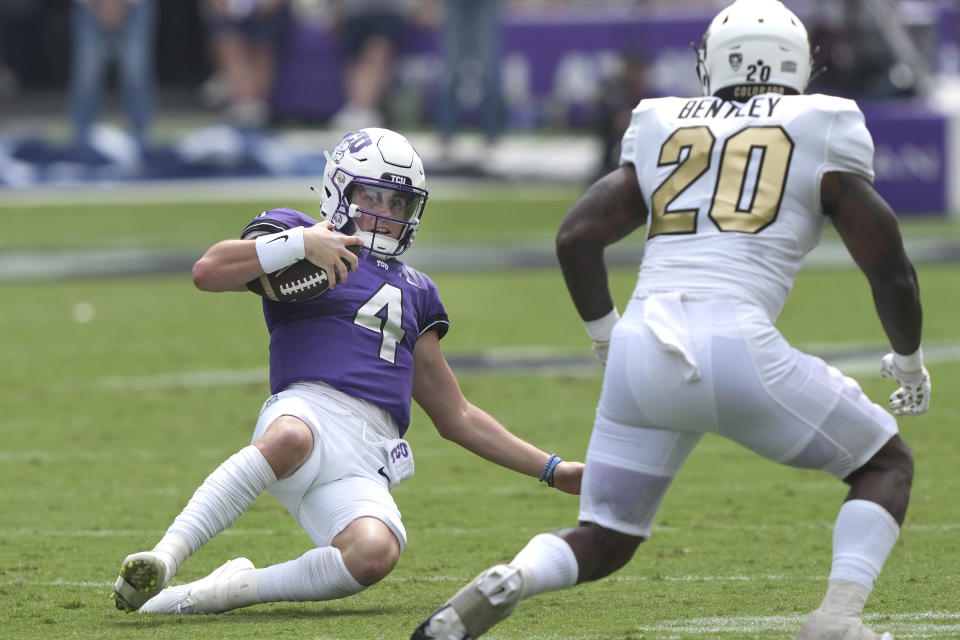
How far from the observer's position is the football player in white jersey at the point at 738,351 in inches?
151

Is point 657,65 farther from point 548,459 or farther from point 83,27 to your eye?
point 548,459

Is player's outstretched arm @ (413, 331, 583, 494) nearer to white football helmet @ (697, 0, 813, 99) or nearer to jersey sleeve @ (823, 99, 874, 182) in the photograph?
white football helmet @ (697, 0, 813, 99)

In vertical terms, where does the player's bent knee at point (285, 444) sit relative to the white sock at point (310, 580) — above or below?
above

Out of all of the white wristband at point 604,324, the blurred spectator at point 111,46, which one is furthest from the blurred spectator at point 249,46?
the white wristband at point 604,324

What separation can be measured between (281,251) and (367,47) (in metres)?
19.4

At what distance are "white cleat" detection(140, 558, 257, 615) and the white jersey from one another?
136 cm

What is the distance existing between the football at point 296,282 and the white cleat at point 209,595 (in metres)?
0.75

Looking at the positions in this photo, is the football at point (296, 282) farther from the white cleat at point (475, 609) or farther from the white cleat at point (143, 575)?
the white cleat at point (475, 609)

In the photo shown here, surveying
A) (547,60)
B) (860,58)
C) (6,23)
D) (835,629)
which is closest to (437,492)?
(835,629)

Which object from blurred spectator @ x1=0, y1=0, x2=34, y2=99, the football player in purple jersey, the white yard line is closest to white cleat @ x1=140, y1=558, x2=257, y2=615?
the football player in purple jersey

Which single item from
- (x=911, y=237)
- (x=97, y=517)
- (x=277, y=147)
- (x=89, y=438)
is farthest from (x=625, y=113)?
(x=97, y=517)

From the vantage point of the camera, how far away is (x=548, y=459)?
479 cm

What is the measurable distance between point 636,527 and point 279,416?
104 cm

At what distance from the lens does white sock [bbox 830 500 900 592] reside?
3881 mm
